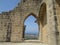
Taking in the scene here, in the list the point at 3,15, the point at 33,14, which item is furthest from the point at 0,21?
the point at 33,14

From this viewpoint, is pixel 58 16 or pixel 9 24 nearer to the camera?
pixel 58 16

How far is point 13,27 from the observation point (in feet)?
34.1

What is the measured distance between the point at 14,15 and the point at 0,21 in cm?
142

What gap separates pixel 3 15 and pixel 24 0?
8.80 feet

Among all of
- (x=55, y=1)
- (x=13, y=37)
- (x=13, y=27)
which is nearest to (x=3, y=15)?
(x=13, y=27)

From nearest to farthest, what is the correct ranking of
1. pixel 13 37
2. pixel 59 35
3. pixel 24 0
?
pixel 59 35
pixel 13 37
pixel 24 0

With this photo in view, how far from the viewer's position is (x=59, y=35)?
3.78 metres

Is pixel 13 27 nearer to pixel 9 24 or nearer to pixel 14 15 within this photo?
pixel 9 24

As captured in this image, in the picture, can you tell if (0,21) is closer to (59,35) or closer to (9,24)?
(9,24)

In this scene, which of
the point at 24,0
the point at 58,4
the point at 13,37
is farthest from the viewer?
the point at 24,0

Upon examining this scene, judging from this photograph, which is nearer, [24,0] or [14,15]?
[14,15]

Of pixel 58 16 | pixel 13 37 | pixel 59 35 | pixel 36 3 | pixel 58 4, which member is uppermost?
pixel 36 3

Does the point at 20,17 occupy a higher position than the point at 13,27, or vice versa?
the point at 20,17

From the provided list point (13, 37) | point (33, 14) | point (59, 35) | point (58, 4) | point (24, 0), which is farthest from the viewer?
point (24, 0)
